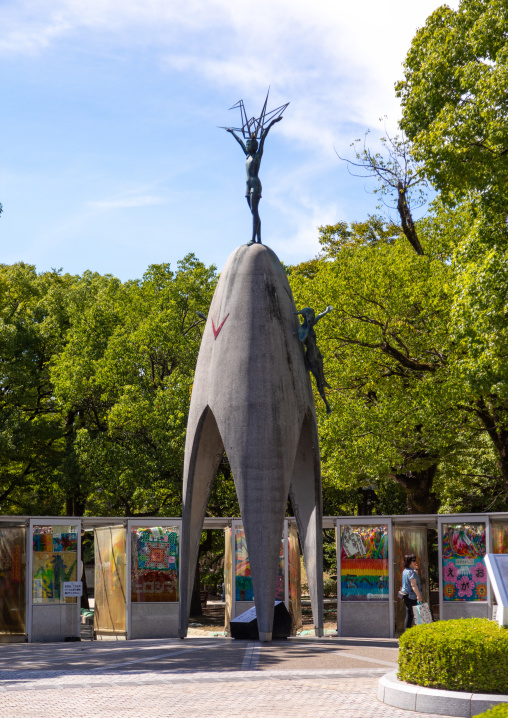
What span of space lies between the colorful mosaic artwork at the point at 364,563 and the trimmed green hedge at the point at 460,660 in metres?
8.76

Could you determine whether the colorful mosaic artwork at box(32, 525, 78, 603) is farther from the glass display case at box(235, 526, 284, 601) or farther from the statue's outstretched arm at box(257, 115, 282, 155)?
the statue's outstretched arm at box(257, 115, 282, 155)

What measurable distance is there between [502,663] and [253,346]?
7350mm

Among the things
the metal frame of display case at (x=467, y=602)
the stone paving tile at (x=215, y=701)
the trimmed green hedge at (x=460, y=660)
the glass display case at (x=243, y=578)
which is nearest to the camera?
the stone paving tile at (x=215, y=701)

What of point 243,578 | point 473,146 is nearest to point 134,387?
point 243,578

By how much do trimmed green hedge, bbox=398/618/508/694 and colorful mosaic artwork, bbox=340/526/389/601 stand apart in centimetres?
876

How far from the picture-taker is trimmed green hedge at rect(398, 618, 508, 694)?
7.86 metres

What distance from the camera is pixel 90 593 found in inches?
1606

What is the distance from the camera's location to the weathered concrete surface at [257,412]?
13820 mm

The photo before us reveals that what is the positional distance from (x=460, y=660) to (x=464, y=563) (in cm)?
887

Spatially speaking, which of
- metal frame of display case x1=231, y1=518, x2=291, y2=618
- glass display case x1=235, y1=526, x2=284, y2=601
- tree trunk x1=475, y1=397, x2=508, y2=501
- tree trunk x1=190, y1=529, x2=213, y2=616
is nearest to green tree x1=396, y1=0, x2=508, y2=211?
tree trunk x1=475, y1=397, x2=508, y2=501

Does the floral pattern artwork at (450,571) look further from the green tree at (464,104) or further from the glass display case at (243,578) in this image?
the green tree at (464,104)

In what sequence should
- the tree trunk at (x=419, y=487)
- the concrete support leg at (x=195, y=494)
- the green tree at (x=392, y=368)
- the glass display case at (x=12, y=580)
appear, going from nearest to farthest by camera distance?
the concrete support leg at (x=195, y=494)
the glass display case at (x=12, y=580)
the green tree at (x=392, y=368)
the tree trunk at (x=419, y=487)

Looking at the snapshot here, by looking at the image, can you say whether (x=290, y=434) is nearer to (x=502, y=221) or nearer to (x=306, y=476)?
(x=306, y=476)

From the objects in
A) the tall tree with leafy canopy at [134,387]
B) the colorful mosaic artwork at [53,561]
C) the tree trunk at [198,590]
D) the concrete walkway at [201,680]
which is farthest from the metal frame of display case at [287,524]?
the tree trunk at [198,590]
